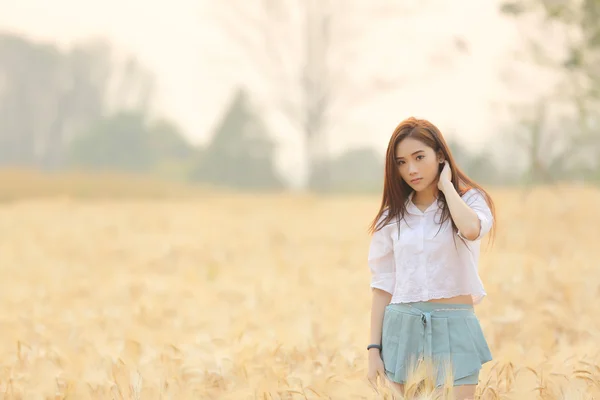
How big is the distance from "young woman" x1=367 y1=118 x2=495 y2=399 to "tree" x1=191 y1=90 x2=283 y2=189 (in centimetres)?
2058

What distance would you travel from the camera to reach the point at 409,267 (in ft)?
8.74

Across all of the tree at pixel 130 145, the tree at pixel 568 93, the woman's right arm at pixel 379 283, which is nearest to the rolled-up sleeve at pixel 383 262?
the woman's right arm at pixel 379 283

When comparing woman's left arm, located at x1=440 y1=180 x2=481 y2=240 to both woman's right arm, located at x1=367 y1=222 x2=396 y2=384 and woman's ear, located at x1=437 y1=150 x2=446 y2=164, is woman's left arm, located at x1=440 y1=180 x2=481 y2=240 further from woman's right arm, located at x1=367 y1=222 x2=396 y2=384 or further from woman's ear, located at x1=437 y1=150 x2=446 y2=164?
woman's right arm, located at x1=367 y1=222 x2=396 y2=384

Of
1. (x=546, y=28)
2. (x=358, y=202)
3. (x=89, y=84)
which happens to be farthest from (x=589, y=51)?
(x=89, y=84)

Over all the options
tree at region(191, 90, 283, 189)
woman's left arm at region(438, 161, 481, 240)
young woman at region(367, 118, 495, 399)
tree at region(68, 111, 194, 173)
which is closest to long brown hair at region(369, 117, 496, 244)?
young woman at region(367, 118, 495, 399)

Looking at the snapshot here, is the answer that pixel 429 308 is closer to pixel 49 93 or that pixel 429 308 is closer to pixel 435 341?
pixel 435 341

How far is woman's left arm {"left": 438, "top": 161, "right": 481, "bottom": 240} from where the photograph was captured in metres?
2.55

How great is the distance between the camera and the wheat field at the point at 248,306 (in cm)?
333

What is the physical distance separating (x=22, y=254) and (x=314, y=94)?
10.2 meters

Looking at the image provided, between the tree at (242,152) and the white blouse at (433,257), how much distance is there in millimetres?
20624

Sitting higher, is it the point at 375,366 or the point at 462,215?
the point at 462,215

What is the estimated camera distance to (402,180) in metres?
2.77

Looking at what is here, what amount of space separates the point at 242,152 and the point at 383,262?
A: 21.0 metres

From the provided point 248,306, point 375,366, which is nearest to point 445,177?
point 375,366
